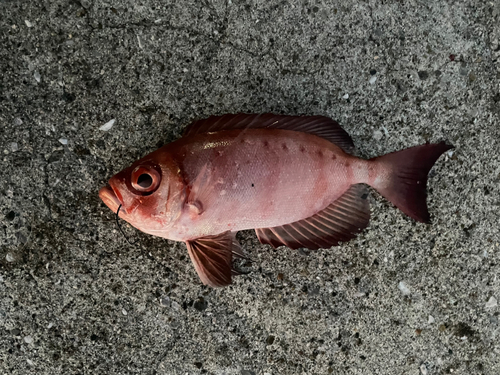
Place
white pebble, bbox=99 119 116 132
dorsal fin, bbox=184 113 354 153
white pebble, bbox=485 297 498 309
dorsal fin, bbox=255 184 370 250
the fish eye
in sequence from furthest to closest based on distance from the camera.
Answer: white pebble, bbox=485 297 498 309 < white pebble, bbox=99 119 116 132 < dorsal fin, bbox=255 184 370 250 < dorsal fin, bbox=184 113 354 153 < the fish eye

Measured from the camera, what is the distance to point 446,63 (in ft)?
6.70

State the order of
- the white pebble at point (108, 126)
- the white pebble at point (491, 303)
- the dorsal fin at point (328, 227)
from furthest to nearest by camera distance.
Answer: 1. the white pebble at point (491, 303)
2. the white pebble at point (108, 126)
3. the dorsal fin at point (328, 227)

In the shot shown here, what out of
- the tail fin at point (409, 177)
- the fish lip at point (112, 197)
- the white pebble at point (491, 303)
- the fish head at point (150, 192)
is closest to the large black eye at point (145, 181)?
the fish head at point (150, 192)

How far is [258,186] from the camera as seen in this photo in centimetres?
167

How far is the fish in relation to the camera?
1608 millimetres

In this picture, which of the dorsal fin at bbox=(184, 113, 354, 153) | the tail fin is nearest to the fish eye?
the dorsal fin at bbox=(184, 113, 354, 153)

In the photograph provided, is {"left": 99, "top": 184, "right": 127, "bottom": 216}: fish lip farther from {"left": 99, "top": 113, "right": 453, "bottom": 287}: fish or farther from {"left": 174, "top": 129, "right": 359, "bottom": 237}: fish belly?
{"left": 174, "top": 129, "right": 359, "bottom": 237}: fish belly

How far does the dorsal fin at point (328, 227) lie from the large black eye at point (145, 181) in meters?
0.62

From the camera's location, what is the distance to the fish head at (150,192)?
157cm

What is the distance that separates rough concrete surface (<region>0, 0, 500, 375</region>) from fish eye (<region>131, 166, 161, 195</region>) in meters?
0.43

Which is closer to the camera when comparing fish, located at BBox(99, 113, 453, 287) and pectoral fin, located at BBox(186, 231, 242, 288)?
fish, located at BBox(99, 113, 453, 287)

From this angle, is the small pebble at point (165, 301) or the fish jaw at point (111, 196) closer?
the fish jaw at point (111, 196)

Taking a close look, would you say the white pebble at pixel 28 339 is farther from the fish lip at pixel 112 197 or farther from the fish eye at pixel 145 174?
the fish eye at pixel 145 174

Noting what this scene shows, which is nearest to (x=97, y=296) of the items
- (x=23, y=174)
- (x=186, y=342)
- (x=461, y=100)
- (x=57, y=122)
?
(x=186, y=342)
